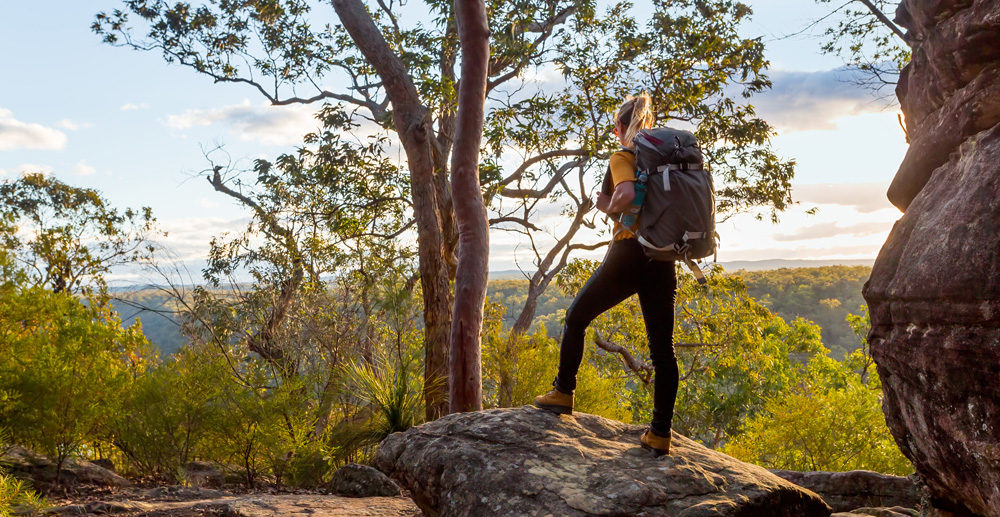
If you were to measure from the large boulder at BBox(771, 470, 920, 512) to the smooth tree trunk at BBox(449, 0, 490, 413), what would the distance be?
2777 mm

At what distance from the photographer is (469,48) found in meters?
6.71

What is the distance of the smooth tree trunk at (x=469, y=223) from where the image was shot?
6.44 metres

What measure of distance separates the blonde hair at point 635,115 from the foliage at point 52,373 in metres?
4.47

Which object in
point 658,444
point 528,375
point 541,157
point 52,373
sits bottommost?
point 528,375

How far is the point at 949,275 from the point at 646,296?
132 centimetres

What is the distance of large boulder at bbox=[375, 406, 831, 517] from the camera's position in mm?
3297

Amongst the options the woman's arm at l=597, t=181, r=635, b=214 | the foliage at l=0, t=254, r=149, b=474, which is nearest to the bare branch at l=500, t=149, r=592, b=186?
the foliage at l=0, t=254, r=149, b=474

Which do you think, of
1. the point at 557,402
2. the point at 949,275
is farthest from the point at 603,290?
the point at 949,275

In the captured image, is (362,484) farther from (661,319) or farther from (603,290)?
(661,319)

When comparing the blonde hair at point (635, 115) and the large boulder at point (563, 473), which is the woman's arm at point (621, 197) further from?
the large boulder at point (563, 473)

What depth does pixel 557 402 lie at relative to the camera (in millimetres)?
4004

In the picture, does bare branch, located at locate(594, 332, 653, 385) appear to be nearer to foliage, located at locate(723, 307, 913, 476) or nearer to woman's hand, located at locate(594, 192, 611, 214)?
foliage, located at locate(723, 307, 913, 476)

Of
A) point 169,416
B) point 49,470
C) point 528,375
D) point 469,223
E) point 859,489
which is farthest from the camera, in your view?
point 528,375

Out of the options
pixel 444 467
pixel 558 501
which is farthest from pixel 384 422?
pixel 558 501
